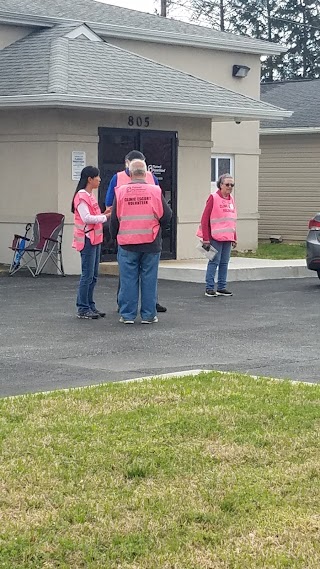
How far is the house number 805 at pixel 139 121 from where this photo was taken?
21.1 meters

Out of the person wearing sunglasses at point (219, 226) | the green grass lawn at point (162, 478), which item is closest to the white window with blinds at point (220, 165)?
the person wearing sunglasses at point (219, 226)

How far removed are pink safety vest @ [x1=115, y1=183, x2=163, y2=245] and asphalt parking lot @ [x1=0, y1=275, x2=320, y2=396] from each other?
100 centimetres

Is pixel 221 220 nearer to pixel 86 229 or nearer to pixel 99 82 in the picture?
pixel 86 229

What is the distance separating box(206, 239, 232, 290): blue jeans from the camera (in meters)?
16.5

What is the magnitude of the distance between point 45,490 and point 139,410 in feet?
6.02

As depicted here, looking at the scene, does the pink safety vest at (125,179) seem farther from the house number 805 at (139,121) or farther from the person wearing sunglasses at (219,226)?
the house number 805 at (139,121)

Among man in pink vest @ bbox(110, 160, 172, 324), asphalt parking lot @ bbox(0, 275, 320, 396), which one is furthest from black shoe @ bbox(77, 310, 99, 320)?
man in pink vest @ bbox(110, 160, 172, 324)

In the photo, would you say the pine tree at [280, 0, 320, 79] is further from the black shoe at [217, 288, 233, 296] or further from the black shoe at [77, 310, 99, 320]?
the black shoe at [77, 310, 99, 320]

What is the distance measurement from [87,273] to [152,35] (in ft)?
36.9

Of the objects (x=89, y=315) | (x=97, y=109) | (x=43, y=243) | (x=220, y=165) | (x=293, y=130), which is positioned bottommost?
(x=89, y=315)

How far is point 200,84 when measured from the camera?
2245cm

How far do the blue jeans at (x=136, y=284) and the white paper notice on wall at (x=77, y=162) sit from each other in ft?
23.1

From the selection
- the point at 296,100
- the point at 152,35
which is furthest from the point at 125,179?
the point at 296,100

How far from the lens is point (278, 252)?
2569 cm
